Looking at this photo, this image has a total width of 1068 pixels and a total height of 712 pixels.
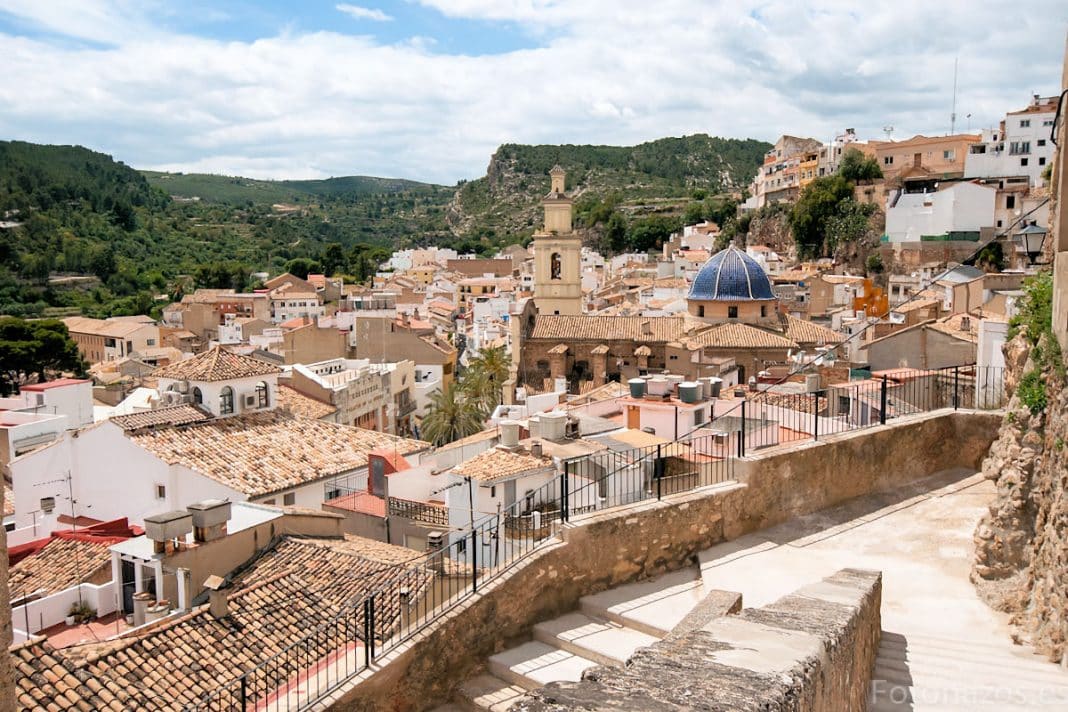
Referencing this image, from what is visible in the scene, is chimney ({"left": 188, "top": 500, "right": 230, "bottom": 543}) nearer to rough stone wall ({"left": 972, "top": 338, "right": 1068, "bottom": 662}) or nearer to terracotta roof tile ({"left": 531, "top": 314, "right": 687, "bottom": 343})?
rough stone wall ({"left": 972, "top": 338, "right": 1068, "bottom": 662})

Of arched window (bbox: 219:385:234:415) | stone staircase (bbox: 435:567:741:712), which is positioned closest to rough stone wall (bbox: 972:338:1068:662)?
stone staircase (bbox: 435:567:741:712)

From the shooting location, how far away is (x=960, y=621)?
7.03 meters

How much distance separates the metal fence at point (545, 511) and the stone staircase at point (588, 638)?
1.94 feet

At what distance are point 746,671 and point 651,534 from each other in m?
4.02

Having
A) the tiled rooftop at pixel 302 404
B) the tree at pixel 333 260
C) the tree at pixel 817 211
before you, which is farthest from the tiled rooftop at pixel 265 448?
the tree at pixel 333 260

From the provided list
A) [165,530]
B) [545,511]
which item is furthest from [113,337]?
[545,511]

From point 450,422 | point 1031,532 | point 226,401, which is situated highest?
point 1031,532

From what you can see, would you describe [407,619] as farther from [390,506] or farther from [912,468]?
[390,506]

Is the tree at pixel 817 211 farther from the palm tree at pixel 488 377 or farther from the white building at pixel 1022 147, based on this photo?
the palm tree at pixel 488 377

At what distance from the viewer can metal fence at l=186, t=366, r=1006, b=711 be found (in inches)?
262

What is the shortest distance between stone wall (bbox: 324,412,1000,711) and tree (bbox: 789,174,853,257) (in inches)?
2196

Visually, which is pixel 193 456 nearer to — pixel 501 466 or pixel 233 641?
pixel 501 466

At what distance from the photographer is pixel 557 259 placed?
45344 mm

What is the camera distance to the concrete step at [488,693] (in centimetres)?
616
